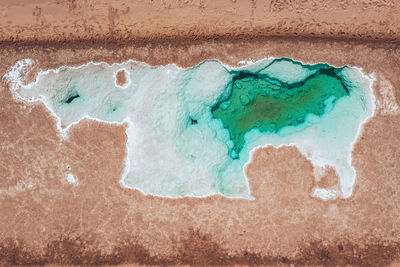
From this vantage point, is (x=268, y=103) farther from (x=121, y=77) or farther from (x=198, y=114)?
(x=121, y=77)

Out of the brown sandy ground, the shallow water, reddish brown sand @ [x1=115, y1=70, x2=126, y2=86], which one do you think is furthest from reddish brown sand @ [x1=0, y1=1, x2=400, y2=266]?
reddish brown sand @ [x1=115, y1=70, x2=126, y2=86]

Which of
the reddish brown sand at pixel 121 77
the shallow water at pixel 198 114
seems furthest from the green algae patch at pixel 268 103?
the reddish brown sand at pixel 121 77

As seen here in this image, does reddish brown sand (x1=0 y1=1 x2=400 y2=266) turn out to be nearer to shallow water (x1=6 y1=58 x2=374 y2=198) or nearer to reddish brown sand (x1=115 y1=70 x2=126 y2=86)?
shallow water (x1=6 y1=58 x2=374 y2=198)

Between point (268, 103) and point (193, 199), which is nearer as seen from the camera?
point (193, 199)

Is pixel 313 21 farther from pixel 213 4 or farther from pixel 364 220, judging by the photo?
pixel 364 220

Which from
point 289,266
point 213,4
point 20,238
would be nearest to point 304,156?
point 289,266

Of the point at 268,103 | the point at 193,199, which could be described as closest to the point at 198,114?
the point at 268,103
